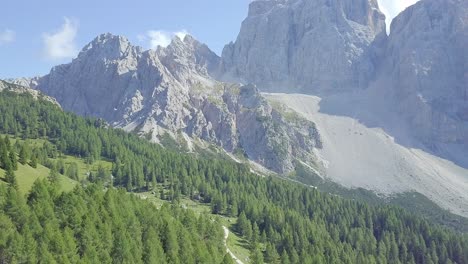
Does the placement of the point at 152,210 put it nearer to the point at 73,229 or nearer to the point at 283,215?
the point at 73,229

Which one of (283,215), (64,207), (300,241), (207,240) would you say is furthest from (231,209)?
(64,207)

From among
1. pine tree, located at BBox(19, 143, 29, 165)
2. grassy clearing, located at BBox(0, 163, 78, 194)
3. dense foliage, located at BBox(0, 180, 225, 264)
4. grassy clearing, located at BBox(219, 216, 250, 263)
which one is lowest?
grassy clearing, located at BBox(219, 216, 250, 263)

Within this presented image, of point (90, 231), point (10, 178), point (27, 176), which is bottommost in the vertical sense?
point (90, 231)

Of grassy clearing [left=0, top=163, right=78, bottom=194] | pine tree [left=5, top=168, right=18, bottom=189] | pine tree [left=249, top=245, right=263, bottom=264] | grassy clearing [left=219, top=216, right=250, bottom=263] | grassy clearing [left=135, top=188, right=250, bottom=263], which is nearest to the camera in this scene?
pine tree [left=5, top=168, right=18, bottom=189]

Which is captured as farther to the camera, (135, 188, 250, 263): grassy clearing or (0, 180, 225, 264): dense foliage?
(135, 188, 250, 263): grassy clearing

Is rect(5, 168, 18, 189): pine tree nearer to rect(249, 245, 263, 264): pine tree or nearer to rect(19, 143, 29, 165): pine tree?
rect(19, 143, 29, 165): pine tree

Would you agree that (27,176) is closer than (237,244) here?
Yes

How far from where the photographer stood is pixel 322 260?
467 ft

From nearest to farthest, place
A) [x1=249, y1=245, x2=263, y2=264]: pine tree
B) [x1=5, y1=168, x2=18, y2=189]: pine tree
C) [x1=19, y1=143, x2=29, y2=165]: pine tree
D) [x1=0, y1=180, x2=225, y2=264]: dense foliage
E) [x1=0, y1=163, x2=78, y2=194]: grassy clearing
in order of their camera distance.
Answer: [x1=0, y1=180, x2=225, y2=264]: dense foliage < [x1=5, y1=168, x2=18, y2=189]: pine tree < [x1=0, y1=163, x2=78, y2=194]: grassy clearing < [x1=249, y1=245, x2=263, y2=264]: pine tree < [x1=19, y1=143, x2=29, y2=165]: pine tree

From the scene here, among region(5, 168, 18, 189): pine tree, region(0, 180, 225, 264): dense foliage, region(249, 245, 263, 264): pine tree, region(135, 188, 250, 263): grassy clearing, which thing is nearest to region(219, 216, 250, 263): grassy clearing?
region(135, 188, 250, 263): grassy clearing

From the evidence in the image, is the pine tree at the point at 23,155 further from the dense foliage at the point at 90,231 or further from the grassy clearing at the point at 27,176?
the dense foliage at the point at 90,231

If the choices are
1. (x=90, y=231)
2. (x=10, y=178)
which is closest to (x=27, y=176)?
(x=10, y=178)

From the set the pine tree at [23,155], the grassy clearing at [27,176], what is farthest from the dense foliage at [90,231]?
the pine tree at [23,155]

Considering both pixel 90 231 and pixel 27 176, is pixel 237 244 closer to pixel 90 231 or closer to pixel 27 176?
pixel 27 176
